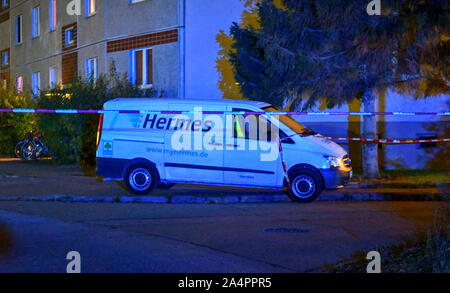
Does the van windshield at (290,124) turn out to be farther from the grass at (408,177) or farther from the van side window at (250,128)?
the grass at (408,177)

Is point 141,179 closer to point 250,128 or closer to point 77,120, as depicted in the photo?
point 250,128

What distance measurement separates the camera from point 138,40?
73.2 feet

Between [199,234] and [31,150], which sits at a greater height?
[31,150]

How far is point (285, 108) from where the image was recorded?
16500mm

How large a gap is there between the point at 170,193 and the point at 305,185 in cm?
270

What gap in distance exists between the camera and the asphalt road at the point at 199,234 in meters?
7.02

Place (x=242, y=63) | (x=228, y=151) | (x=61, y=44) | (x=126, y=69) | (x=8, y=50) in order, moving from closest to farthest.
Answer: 1. (x=228, y=151)
2. (x=242, y=63)
3. (x=126, y=69)
4. (x=61, y=44)
5. (x=8, y=50)

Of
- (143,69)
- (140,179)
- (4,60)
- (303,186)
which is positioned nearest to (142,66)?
(143,69)

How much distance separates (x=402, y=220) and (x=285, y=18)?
5.93m

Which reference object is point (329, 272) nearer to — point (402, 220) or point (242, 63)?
point (402, 220)

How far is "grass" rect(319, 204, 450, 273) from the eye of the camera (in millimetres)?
6145

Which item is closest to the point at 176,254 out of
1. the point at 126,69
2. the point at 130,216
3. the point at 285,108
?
the point at 130,216

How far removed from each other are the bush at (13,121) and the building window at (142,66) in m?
3.81
